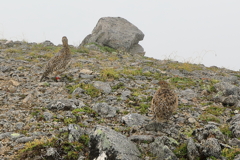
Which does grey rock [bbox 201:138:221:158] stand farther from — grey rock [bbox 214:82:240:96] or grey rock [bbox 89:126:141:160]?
grey rock [bbox 214:82:240:96]

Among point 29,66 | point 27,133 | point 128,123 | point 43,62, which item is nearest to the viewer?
point 27,133

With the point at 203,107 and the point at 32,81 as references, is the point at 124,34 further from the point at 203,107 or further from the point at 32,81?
the point at 203,107

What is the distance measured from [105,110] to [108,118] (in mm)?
438

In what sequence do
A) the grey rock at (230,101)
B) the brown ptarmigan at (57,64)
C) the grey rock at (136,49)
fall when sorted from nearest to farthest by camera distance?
the grey rock at (230,101), the brown ptarmigan at (57,64), the grey rock at (136,49)

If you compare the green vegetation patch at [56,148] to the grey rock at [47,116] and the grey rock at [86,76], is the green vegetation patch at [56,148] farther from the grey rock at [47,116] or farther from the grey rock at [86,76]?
the grey rock at [86,76]

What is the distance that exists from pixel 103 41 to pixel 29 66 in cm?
1265

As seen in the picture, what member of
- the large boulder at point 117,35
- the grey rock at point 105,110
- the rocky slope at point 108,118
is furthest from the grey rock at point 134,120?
the large boulder at point 117,35

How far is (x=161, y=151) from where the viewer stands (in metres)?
5.35

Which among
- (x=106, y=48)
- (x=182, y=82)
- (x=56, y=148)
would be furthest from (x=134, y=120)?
(x=106, y=48)

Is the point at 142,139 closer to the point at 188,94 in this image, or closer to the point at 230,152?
the point at 230,152

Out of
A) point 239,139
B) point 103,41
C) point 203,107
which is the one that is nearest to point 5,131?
point 239,139

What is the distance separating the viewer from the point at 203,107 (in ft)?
30.8

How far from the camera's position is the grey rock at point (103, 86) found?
34.5 ft

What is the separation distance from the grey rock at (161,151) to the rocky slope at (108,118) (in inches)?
0.9
